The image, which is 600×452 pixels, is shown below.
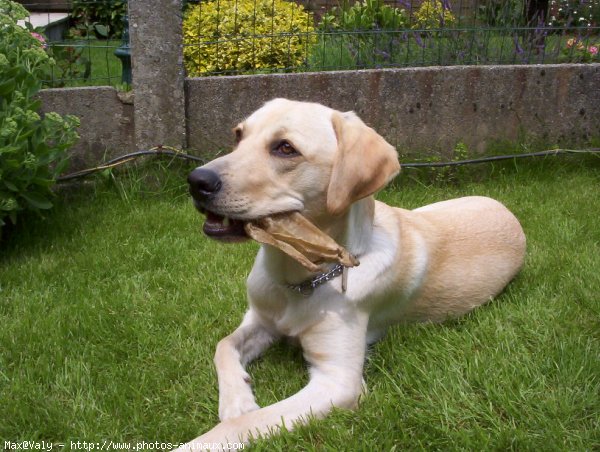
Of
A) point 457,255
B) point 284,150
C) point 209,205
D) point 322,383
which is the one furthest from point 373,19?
point 322,383

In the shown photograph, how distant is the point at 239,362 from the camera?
267cm

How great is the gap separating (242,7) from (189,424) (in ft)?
15.0

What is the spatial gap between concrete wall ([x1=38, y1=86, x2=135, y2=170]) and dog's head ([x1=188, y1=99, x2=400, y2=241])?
2.52 m

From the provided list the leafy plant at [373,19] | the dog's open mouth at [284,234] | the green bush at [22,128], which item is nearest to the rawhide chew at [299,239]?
the dog's open mouth at [284,234]

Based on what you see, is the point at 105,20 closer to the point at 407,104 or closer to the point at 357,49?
the point at 357,49

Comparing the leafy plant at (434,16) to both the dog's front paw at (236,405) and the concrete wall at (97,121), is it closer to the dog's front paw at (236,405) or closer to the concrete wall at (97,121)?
the concrete wall at (97,121)

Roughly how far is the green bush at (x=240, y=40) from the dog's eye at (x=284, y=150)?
271 centimetres

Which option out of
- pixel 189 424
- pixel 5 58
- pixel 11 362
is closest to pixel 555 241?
pixel 189 424

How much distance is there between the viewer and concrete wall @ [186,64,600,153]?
4.95 meters

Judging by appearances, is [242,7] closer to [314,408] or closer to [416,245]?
[416,245]

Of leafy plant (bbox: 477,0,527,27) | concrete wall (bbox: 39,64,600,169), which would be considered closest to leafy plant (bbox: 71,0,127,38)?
concrete wall (bbox: 39,64,600,169)

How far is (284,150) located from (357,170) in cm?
30

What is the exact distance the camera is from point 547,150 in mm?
5422

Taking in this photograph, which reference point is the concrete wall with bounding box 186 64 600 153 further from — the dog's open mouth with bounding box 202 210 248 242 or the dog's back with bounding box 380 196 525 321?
the dog's open mouth with bounding box 202 210 248 242
